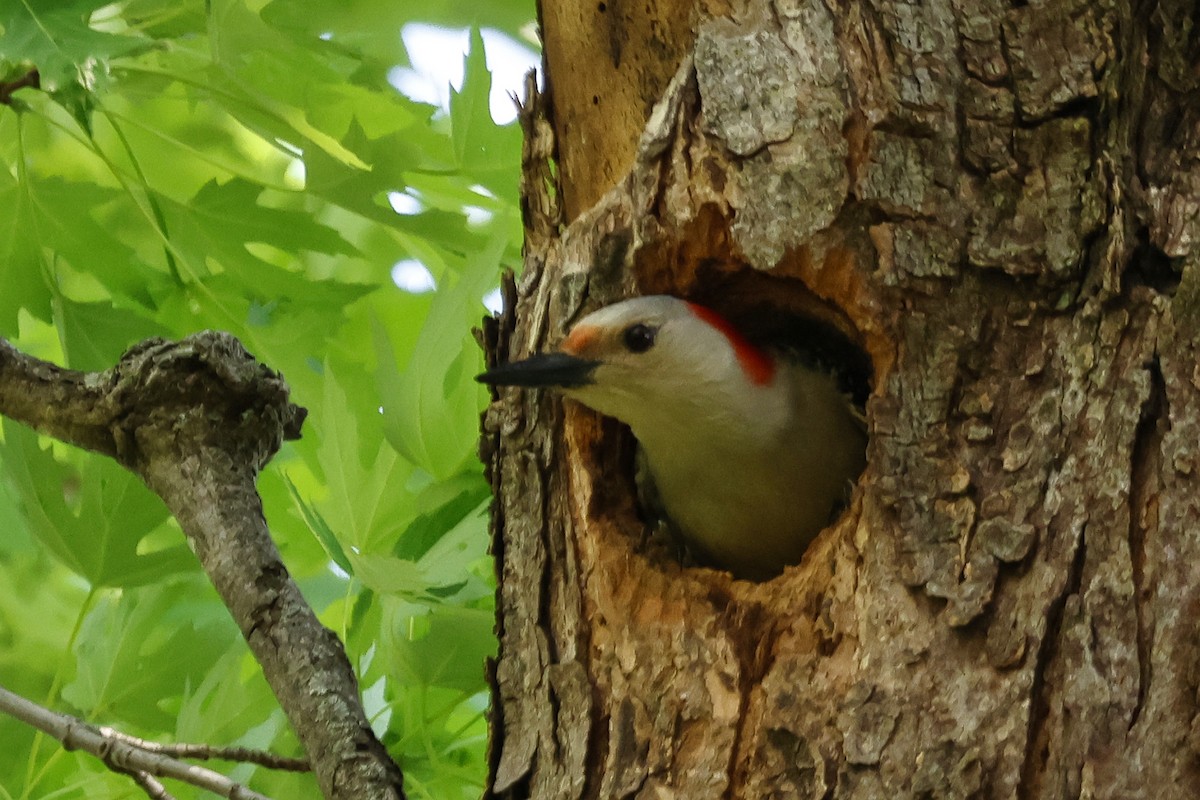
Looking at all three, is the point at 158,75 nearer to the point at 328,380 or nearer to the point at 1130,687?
the point at 328,380

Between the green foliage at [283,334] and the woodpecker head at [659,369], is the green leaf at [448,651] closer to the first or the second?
the green foliage at [283,334]

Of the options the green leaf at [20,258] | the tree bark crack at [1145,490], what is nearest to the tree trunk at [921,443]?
the tree bark crack at [1145,490]

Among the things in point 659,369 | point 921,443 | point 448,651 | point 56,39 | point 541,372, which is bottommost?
point 448,651

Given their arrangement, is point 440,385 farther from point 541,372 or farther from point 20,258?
point 20,258

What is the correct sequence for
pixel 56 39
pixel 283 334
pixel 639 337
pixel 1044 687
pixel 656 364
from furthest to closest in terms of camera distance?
pixel 283 334, pixel 656 364, pixel 639 337, pixel 56 39, pixel 1044 687

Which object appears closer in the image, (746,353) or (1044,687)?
(1044,687)

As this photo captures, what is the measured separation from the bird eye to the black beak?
0.48 ft

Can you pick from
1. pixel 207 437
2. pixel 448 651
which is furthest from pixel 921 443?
pixel 207 437

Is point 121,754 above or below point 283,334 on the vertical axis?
below

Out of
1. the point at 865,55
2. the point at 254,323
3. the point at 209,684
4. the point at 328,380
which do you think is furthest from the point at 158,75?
the point at 865,55

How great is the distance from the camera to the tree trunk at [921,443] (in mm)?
1604

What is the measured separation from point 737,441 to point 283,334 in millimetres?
947

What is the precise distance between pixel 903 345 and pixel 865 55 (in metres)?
0.47

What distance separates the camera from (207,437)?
203cm
